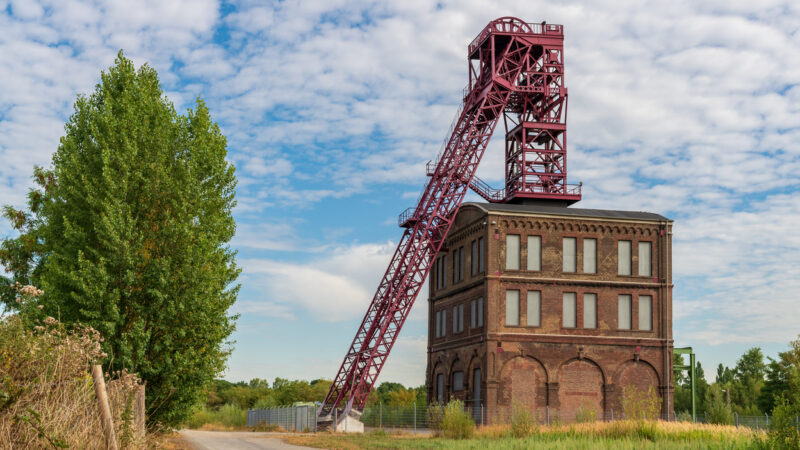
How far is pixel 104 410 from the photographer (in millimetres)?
10453

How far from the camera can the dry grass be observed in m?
10.2

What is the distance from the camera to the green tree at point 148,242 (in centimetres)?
1897

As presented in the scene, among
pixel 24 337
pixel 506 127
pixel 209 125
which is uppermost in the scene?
pixel 506 127

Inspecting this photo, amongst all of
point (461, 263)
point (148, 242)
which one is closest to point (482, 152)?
point (461, 263)

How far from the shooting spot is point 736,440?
801 inches

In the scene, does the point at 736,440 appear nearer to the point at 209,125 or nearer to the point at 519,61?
the point at 209,125

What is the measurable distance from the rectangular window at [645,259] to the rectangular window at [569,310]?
4327 mm

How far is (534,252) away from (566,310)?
3.67 meters

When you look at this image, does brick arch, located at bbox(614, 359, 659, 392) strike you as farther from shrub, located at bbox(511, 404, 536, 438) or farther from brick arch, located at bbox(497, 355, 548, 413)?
shrub, located at bbox(511, 404, 536, 438)

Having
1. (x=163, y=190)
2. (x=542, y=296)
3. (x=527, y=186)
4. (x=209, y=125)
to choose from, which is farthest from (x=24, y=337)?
(x=527, y=186)

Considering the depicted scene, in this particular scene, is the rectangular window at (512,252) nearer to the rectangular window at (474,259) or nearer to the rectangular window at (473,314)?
the rectangular window at (474,259)

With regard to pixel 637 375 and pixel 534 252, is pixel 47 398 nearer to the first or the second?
pixel 534 252

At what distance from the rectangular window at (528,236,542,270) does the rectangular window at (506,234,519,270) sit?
0.75 meters

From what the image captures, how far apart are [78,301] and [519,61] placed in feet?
128
